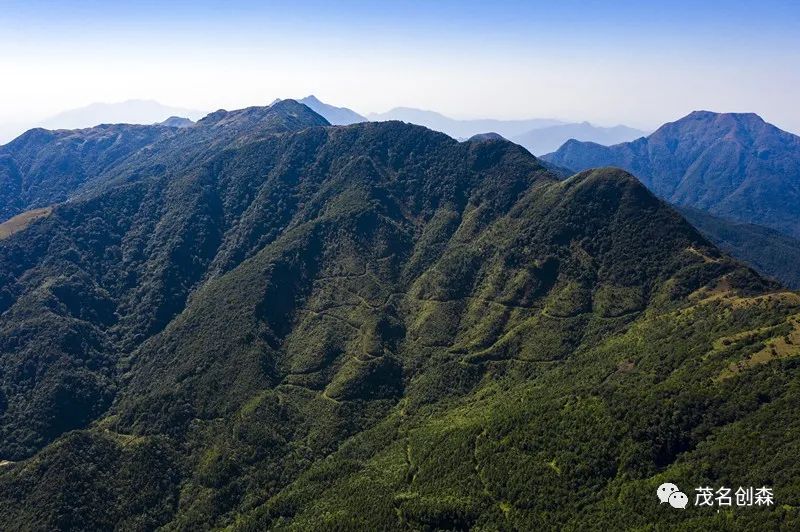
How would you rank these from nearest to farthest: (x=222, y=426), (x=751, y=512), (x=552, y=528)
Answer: (x=751, y=512)
(x=552, y=528)
(x=222, y=426)

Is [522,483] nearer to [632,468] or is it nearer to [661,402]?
[632,468]

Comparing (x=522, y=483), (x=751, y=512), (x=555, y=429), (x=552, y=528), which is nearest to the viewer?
(x=751, y=512)

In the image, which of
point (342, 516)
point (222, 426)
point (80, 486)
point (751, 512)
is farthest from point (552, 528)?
point (80, 486)

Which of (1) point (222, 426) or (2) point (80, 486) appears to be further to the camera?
(1) point (222, 426)

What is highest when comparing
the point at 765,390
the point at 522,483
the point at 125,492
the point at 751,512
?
the point at 765,390

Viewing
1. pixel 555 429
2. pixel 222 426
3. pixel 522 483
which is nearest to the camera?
pixel 522 483

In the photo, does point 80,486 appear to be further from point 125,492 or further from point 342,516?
point 342,516

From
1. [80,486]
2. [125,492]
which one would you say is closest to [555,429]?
[125,492]

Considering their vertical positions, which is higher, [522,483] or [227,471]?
[522,483]

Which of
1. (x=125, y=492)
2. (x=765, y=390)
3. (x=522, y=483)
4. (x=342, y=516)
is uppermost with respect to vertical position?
(x=765, y=390)
